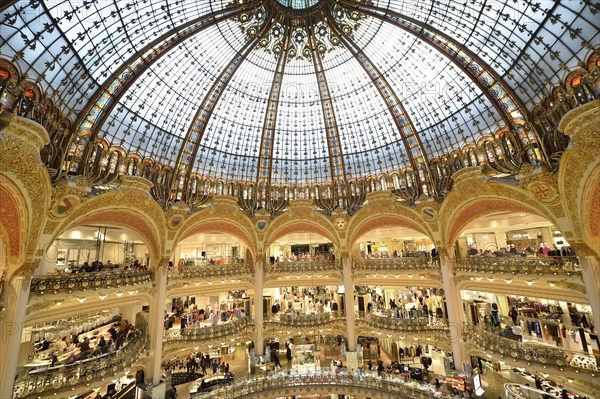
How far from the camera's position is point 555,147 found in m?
17.2

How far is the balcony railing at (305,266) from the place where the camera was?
98.9 feet

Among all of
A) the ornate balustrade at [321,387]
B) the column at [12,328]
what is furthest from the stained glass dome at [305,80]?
the ornate balustrade at [321,387]

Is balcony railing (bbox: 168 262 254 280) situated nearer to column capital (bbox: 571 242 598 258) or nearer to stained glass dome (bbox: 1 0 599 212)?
stained glass dome (bbox: 1 0 599 212)

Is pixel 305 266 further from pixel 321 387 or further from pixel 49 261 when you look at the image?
pixel 49 261

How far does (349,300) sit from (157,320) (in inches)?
690

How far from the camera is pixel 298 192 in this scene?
3106 cm

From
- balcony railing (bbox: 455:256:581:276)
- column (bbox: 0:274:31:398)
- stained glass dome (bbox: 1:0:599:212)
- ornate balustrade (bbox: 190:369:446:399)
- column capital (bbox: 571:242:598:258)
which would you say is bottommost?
ornate balustrade (bbox: 190:369:446:399)

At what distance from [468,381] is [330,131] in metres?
23.7

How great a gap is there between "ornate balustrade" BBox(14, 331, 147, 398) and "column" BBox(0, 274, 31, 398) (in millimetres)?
740

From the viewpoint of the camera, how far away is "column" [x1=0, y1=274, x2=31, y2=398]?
14241 mm

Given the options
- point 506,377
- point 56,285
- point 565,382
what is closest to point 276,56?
point 56,285

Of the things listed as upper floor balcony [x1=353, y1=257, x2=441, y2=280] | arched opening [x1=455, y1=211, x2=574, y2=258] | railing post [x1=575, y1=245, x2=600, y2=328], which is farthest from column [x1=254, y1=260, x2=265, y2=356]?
railing post [x1=575, y1=245, x2=600, y2=328]

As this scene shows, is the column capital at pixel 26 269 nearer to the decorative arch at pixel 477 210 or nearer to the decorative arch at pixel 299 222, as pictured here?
the decorative arch at pixel 299 222

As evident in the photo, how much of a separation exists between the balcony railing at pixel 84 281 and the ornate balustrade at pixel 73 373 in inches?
163
